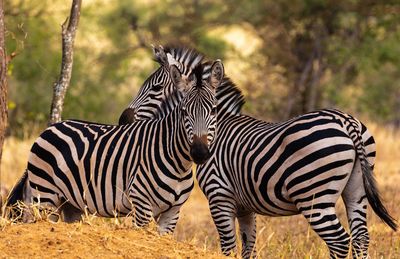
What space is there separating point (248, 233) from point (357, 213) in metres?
1.10

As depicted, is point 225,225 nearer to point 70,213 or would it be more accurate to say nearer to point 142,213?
point 142,213

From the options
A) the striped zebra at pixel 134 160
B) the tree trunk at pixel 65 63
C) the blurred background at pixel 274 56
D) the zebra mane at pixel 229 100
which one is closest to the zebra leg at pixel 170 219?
the striped zebra at pixel 134 160

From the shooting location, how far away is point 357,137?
6730mm

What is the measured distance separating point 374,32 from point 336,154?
1417 centimetres

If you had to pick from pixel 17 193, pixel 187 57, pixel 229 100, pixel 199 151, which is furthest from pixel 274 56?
pixel 199 151

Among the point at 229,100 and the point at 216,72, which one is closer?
the point at 216,72

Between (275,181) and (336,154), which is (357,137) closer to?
(336,154)

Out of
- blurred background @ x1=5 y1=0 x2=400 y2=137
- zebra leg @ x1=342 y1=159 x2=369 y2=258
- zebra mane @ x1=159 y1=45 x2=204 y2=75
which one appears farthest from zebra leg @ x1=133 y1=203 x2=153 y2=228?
blurred background @ x1=5 y1=0 x2=400 y2=137

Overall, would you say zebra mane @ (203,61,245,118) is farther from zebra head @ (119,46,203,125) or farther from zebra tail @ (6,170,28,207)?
zebra tail @ (6,170,28,207)

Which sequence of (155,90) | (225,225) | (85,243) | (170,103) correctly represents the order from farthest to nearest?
1. (155,90)
2. (170,103)
3. (225,225)
4. (85,243)

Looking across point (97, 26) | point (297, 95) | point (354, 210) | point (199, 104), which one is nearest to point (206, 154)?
point (199, 104)

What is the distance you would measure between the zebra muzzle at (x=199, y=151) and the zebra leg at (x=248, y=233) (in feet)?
4.40

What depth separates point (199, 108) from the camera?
261 inches

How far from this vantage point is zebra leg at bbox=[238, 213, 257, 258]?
7547 millimetres
